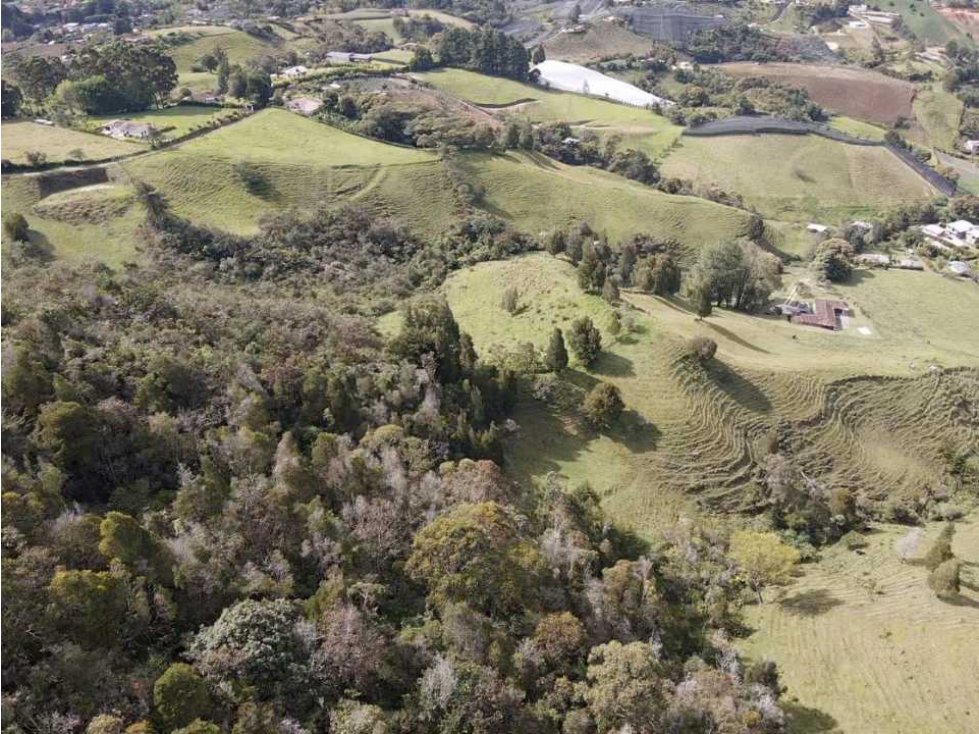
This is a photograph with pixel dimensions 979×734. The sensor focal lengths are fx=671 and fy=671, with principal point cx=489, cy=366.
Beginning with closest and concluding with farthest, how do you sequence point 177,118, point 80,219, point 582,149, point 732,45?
point 80,219 → point 177,118 → point 582,149 → point 732,45

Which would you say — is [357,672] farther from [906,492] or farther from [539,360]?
[906,492]

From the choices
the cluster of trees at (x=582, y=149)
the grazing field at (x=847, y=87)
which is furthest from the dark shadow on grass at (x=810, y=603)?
the grazing field at (x=847, y=87)

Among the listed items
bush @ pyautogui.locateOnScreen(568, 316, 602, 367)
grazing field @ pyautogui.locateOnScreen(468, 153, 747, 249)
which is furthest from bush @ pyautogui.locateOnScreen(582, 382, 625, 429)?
grazing field @ pyautogui.locateOnScreen(468, 153, 747, 249)

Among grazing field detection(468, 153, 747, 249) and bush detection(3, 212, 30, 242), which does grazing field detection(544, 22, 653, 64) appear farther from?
bush detection(3, 212, 30, 242)

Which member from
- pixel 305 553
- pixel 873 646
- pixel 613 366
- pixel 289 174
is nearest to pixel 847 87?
pixel 289 174

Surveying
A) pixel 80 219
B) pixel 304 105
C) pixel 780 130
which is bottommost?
pixel 780 130

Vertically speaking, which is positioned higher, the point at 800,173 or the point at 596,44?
the point at 596,44

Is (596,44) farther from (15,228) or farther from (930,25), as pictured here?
(15,228)

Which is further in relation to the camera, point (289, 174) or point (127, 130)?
point (127, 130)
